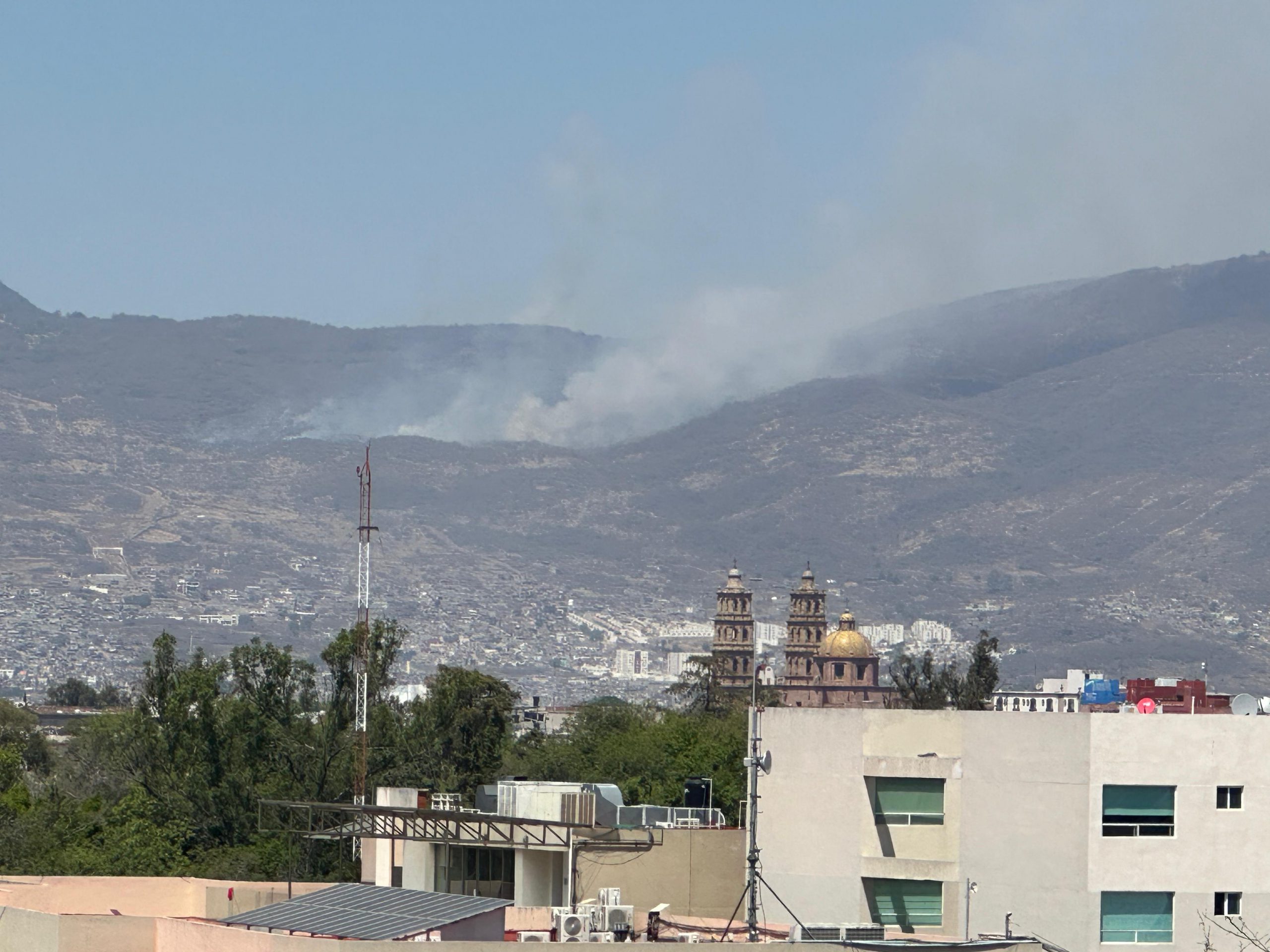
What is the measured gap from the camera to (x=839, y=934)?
31750 millimetres

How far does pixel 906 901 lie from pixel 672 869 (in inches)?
177

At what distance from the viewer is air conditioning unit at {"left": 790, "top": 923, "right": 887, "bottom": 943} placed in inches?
1193

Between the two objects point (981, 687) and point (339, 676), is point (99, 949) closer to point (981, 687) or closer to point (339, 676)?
point (339, 676)

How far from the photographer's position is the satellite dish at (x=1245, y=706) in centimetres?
3681

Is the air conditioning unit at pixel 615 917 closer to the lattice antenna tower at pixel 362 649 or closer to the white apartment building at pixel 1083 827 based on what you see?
the white apartment building at pixel 1083 827

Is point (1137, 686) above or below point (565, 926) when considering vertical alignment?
above

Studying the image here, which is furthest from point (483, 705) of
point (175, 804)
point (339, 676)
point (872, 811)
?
point (872, 811)

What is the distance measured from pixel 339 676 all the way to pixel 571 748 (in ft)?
107

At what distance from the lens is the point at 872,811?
37125 mm

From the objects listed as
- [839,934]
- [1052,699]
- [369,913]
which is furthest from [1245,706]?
[1052,699]

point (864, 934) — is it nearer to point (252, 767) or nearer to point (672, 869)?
point (672, 869)

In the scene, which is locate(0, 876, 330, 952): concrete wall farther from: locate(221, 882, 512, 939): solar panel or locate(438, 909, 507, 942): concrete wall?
locate(438, 909, 507, 942): concrete wall

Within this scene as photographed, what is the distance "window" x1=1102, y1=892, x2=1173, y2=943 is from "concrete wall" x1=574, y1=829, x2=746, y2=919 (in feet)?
21.2

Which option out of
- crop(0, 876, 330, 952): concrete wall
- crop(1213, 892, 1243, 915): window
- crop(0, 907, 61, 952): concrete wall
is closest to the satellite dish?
crop(1213, 892, 1243, 915): window
